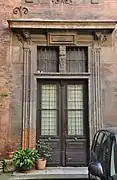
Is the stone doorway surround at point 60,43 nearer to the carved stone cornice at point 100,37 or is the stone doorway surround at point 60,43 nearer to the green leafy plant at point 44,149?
the carved stone cornice at point 100,37

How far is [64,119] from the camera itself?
420 inches

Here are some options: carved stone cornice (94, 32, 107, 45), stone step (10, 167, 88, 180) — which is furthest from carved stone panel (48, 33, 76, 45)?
stone step (10, 167, 88, 180)

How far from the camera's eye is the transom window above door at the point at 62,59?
10.9 m

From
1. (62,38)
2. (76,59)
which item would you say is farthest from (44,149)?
(62,38)

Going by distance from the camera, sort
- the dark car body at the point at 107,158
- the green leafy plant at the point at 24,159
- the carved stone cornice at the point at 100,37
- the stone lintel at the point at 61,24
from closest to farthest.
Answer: the dark car body at the point at 107,158 → the green leafy plant at the point at 24,159 → the stone lintel at the point at 61,24 → the carved stone cornice at the point at 100,37

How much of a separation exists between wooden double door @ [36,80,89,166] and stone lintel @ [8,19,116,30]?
188 centimetres

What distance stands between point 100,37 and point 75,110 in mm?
2692

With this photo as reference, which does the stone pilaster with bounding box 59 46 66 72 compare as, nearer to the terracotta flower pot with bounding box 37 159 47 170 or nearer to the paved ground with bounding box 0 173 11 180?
the terracotta flower pot with bounding box 37 159 47 170

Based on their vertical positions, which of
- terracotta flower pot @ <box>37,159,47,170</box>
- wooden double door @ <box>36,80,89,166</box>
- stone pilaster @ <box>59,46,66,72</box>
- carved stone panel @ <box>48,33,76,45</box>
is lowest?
terracotta flower pot @ <box>37,159,47,170</box>

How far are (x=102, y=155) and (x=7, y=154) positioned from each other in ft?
18.0

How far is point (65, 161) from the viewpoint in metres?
10.4

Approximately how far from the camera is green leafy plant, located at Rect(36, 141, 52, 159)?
10359 millimetres

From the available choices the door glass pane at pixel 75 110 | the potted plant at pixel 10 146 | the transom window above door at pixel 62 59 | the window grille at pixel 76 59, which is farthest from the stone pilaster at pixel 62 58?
the potted plant at pixel 10 146

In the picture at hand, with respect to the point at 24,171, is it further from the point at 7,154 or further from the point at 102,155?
the point at 102,155
